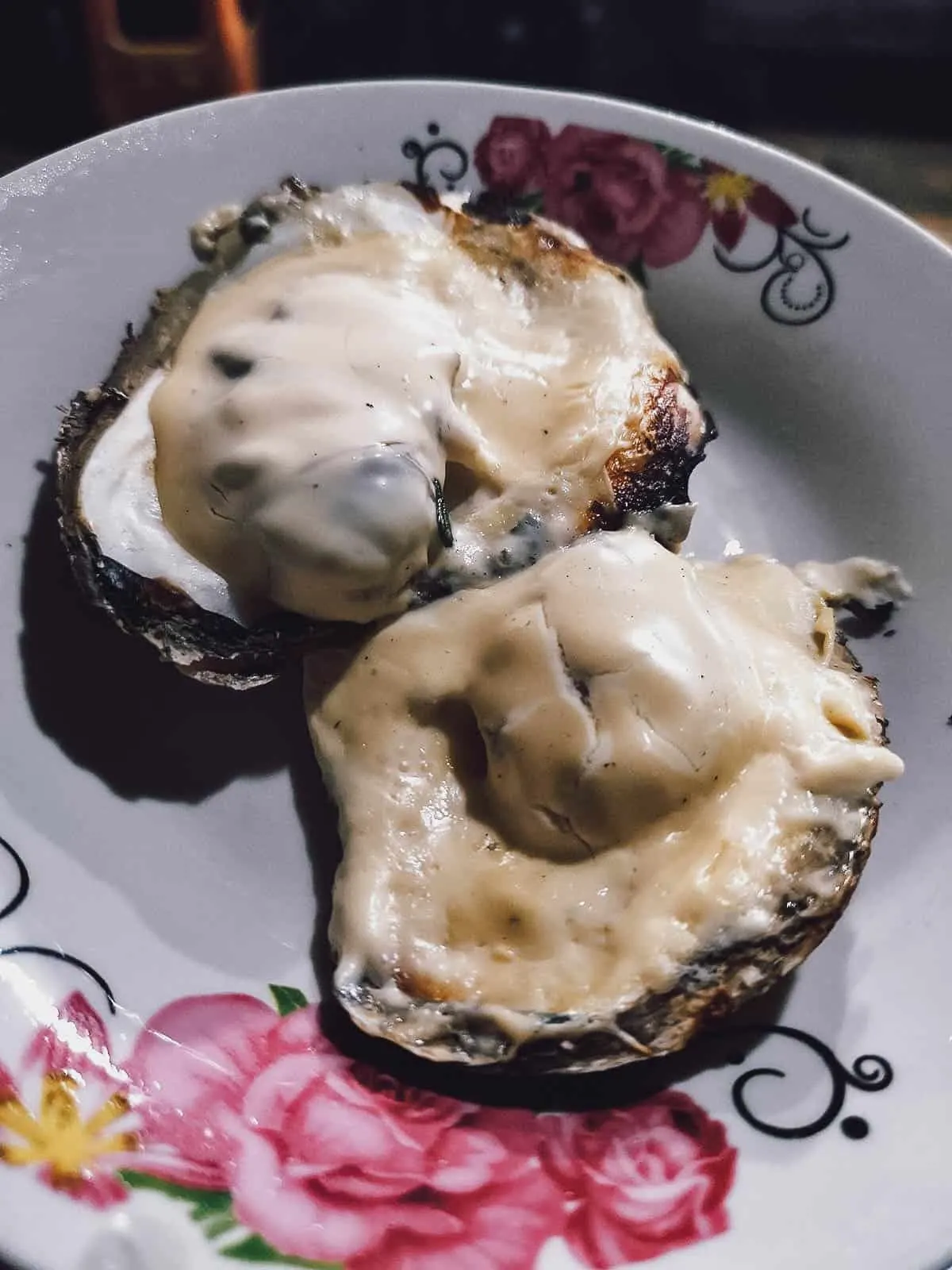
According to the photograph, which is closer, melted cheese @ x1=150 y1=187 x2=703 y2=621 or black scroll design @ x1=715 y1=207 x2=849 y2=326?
melted cheese @ x1=150 y1=187 x2=703 y2=621

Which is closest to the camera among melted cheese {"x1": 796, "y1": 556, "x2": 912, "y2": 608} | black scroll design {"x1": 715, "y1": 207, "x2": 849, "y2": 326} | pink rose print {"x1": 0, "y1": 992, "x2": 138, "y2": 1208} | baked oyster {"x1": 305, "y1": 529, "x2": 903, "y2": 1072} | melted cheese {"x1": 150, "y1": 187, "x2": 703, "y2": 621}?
pink rose print {"x1": 0, "y1": 992, "x2": 138, "y2": 1208}

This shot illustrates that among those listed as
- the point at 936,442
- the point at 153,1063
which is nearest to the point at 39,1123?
the point at 153,1063

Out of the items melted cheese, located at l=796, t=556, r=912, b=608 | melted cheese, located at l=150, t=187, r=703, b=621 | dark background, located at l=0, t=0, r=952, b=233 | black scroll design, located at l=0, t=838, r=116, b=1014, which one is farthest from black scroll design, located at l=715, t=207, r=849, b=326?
black scroll design, located at l=0, t=838, r=116, b=1014

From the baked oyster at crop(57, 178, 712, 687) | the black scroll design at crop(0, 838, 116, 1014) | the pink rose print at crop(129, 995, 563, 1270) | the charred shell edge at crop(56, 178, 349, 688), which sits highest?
the baked oyster at crop(57, 178, 712, 687)

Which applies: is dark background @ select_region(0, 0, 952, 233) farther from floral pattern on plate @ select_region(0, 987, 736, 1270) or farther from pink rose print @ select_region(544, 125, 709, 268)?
floral pattern on plate @ select_region(0, 987, 736, 1270)

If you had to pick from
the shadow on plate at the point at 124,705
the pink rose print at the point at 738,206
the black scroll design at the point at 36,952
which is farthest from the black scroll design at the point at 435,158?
the black scroll design at the point at 36,952

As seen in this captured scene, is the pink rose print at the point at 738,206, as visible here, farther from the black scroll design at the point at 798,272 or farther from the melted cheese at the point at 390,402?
the melted cheese at the point at 390,402

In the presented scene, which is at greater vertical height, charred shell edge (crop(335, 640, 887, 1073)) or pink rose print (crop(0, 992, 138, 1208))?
charred shell edge (crop(335, 640, 887, 1073))

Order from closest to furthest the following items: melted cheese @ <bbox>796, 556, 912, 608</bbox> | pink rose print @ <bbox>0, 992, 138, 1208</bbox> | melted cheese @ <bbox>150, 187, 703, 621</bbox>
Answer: pink rose print @ <bbox>0, 992, 138, 1208</bbox>
melted cheese @ <bbox>150, 187, 703, 621</bbox>
melted cheese @ <bbox>796, 556, 912, 608</bbox>

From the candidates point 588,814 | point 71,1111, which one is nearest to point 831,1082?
point 588,814
